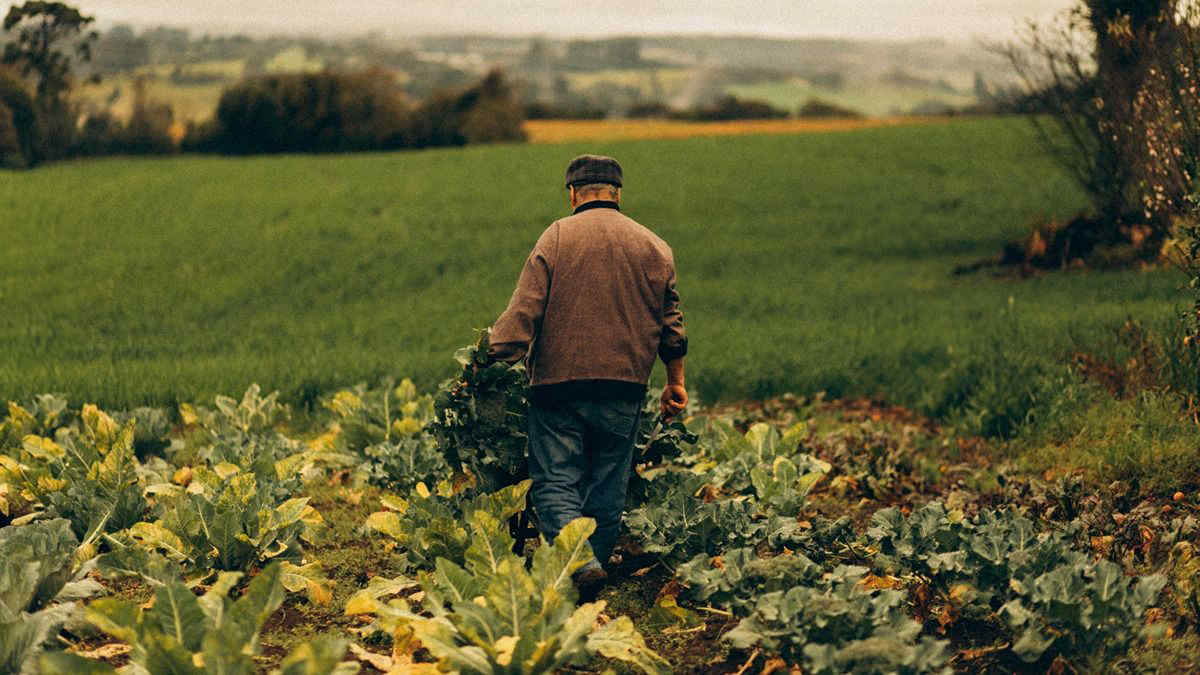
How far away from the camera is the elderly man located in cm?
482

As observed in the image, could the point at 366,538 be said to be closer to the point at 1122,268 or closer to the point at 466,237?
the point at 1122,268

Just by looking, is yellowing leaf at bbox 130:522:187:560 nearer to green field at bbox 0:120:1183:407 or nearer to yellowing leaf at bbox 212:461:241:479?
yellowing leaf at bbox 212:461:241:479

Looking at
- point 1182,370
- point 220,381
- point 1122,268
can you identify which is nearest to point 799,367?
point 1182,370

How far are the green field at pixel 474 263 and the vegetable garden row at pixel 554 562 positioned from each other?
290cm

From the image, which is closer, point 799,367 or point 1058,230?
point 799,367

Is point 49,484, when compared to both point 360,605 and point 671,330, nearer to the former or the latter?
point 360,605

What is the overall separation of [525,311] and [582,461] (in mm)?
773

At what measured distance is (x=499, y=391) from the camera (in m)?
4.93

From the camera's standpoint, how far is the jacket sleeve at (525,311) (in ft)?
15.8

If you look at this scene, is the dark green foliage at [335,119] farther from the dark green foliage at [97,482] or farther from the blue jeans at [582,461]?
the blue jeans at [582,461]

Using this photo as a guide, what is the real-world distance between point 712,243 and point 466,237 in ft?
14.6

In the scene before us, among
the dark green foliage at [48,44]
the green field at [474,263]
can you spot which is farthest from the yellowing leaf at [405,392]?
the dark green foliage at [48,44]

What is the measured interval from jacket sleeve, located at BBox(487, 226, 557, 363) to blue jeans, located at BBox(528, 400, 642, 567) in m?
0.31

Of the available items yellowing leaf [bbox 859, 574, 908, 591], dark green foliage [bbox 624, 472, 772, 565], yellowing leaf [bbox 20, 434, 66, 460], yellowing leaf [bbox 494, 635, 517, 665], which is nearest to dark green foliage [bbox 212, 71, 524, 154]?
yellowing leaf [bbox 20, 434, 66, 460]
